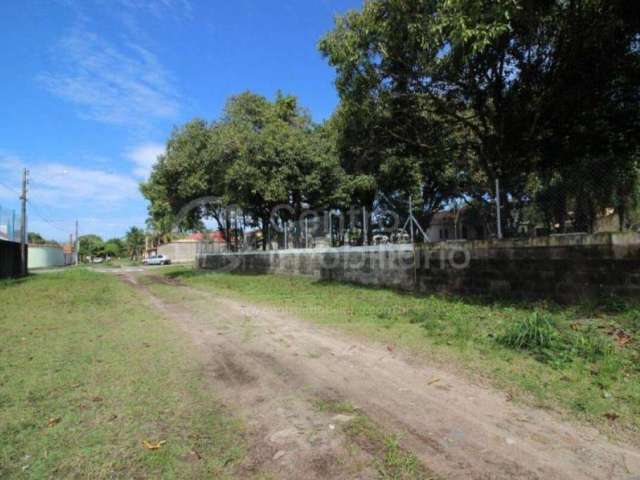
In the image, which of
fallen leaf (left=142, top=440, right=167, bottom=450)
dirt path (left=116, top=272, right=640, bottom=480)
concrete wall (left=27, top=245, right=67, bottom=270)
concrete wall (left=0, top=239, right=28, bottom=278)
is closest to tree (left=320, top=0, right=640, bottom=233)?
dirt path (left=116, top=272, right=640, bottom=480)

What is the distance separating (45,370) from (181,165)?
15.3 meters

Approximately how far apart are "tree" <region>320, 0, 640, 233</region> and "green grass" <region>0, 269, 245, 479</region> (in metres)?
6.54

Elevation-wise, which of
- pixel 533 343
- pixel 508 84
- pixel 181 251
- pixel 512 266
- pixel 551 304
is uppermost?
pixel 508 84

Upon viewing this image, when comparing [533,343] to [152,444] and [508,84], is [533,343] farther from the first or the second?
[508,84]

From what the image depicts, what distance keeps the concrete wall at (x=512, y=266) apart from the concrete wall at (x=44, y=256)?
138 feet

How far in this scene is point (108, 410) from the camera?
322cm

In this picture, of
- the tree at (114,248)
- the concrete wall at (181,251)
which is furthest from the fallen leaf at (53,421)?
the tree at (114,248)

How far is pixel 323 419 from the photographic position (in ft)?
10.0

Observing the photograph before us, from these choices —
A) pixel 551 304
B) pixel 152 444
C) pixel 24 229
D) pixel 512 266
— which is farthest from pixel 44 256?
pixel 551 304

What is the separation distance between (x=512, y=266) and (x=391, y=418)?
5.28 m

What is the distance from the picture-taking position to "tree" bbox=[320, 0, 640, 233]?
6.55 m

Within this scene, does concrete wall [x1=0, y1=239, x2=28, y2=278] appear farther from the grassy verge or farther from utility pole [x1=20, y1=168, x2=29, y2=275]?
the grassy verge

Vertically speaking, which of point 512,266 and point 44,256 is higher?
point 44,256

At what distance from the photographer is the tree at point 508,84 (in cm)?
655
